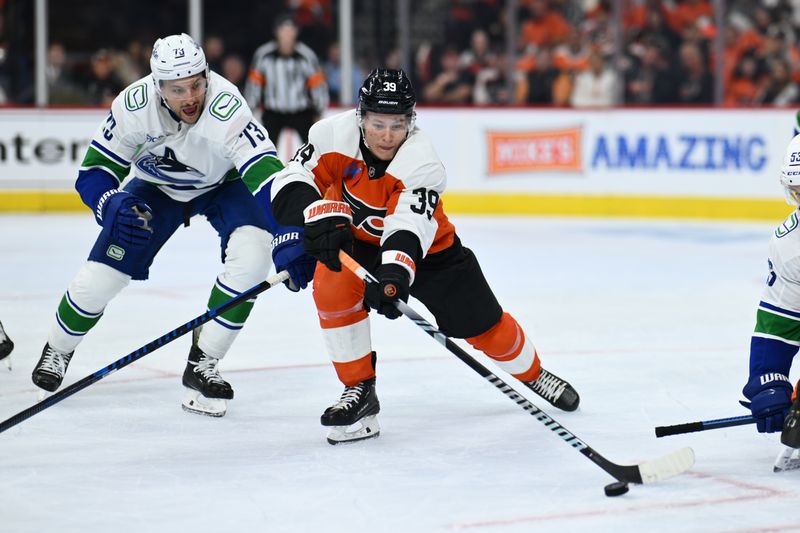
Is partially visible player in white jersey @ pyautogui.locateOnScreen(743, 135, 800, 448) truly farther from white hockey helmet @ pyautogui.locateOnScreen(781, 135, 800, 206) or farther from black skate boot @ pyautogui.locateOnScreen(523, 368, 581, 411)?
black skate boot @ pyautogui.locateOnScreen(523, 368, 581, 411)

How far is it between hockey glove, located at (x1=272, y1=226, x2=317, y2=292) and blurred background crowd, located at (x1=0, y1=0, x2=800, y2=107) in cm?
679

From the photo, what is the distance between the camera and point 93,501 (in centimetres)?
281

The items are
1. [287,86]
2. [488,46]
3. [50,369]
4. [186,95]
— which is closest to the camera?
[186,95]

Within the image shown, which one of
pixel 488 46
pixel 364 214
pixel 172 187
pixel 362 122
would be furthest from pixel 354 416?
pixel 488 46

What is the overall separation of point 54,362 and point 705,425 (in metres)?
1.95

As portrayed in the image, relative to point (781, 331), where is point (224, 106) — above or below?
above

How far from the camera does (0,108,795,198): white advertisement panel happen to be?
9.32 m

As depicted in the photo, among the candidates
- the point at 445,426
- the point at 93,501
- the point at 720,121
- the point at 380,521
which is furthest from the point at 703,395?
the point at 720,121

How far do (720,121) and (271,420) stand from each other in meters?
6.58

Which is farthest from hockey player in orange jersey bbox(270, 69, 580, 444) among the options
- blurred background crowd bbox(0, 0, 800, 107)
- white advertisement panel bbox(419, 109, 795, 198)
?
blurred background crowd bbox(0, 0, 800, 107)

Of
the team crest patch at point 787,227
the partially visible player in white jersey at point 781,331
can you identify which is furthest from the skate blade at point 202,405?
the team crest patch at point 787,227

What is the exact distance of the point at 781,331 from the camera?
307 centimetres

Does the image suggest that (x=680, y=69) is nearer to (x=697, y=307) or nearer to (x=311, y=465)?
(x=697, y=307)

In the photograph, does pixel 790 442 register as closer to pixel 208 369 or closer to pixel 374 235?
pixel 374 235
